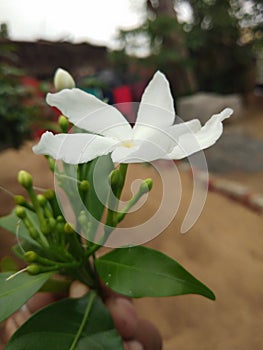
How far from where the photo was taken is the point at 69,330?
0.43m

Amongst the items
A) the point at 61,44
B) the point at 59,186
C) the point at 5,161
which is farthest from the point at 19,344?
the point at 61,44

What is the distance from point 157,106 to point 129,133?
0.04 m

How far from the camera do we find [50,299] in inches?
20.8

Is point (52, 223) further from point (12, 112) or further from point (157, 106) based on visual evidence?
point (12, 112)

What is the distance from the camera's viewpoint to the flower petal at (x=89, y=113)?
1.14 ft

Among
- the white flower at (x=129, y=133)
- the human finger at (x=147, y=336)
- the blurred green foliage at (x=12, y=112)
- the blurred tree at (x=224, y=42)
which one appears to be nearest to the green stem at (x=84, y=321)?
the human finger at (x=147, y=336)

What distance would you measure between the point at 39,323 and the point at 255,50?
13.2 feet

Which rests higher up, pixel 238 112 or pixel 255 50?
pixel 255 50

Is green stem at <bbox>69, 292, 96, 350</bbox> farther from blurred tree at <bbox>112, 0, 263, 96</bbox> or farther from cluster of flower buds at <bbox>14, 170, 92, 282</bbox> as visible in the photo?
blurred tree at <bbox>112, 0, 263, 96</bbox>

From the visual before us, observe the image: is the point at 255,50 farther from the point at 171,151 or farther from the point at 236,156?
the point at 171,151

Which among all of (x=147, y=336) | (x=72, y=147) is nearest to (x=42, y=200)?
(x=72, y=147)

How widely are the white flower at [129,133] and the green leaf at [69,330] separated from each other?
212 mm

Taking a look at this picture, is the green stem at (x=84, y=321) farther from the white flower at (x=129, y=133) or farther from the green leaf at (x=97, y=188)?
the white flower at (x=129, y=133)

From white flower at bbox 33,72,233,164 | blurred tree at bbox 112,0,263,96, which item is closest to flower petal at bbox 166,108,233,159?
white flower at bbox 33,72,233,164
